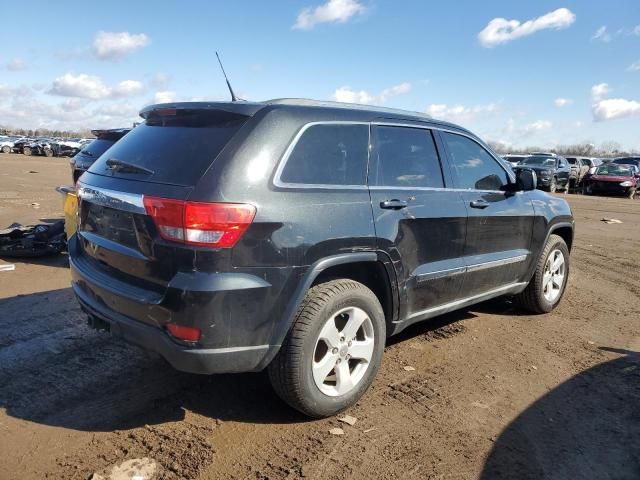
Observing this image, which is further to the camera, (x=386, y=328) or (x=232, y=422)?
(x=386, y=328)

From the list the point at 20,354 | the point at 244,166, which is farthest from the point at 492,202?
the point at 20,354

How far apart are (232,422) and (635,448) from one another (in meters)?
2.39

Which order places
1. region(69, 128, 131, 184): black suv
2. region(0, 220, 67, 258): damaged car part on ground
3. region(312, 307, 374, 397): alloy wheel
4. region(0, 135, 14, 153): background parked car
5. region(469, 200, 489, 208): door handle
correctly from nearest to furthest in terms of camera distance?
region(312, 307, 374, 397): alloy wheel → region(469, 200, 489, 208): door handle → region(0, 220, 67, 258): damaged car part on ground → region(69, 128, 131, 184): black suv → region(0, 135, 14, 153): background parked car

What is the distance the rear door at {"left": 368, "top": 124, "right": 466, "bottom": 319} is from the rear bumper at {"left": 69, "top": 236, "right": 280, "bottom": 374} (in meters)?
0.99

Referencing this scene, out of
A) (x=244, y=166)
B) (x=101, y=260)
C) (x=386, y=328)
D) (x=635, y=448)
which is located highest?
(x=244, y=166)

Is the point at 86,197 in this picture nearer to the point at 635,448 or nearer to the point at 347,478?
the point at 347,478

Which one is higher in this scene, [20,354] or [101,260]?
[101,260]

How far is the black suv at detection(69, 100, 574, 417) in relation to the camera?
272 cm

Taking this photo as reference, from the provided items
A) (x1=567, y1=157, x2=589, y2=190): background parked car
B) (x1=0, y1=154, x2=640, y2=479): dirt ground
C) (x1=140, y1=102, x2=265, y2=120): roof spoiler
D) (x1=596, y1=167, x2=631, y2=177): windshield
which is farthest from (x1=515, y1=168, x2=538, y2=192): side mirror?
(x1=567, y1=157, x2=589, y2=190): background parked car

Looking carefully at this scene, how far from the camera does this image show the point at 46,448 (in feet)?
9.29

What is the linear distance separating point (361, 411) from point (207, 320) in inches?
51.4

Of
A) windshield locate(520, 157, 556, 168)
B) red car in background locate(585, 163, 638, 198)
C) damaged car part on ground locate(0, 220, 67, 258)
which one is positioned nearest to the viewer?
damaged car part on ground locate(0, 220, 67, 258)

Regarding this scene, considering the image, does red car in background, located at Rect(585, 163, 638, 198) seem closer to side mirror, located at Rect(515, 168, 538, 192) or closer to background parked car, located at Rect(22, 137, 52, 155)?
side mirror, located at Rect(515, 168, 538, 192)

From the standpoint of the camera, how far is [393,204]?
3471mm
